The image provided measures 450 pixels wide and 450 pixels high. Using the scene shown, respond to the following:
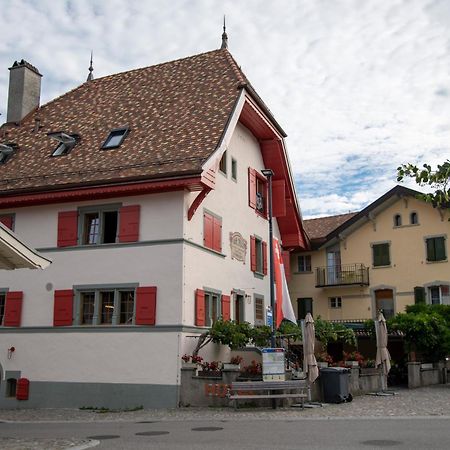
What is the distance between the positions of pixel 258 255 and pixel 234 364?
7.62 metres

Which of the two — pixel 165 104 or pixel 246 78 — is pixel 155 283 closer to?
pixel 165 104

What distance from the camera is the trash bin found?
19328 millimetres

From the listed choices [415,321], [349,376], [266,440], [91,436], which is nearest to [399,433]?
[266,440]

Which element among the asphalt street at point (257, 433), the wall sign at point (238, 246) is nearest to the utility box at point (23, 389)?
the asphalt street at point (257, 433)

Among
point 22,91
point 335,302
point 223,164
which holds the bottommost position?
point 335,302

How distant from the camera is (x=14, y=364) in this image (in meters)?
21.3

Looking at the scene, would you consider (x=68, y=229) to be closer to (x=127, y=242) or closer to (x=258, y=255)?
(x=127, y=242)

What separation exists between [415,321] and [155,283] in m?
12.4

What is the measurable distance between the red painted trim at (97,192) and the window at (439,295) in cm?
1811

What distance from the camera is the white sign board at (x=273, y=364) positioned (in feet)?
58.7

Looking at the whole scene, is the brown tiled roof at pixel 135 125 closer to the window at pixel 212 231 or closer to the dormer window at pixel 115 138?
the dormer window at pixel 115 138

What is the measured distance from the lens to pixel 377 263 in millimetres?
35000

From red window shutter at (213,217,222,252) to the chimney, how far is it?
33.9 ft

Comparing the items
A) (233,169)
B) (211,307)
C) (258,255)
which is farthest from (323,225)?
(211,307)
